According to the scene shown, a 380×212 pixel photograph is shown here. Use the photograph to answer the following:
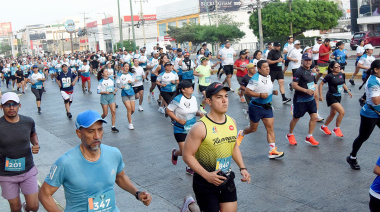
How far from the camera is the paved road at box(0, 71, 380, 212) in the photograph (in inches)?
239

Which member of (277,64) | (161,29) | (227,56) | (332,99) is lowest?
(332,99)

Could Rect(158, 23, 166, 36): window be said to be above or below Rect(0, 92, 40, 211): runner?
above

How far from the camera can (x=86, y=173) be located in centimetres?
337

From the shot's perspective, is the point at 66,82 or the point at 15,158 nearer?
the point at 15,158

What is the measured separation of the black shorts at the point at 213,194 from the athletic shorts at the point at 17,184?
7.52 ft

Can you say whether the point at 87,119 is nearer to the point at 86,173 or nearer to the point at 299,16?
the point at 86,173

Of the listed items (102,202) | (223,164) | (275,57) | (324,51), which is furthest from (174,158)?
(324,51)

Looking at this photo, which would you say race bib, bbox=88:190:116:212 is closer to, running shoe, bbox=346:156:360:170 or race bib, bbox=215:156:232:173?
race bib, bbox=215:156:232:173

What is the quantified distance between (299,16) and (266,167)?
42.3 metres

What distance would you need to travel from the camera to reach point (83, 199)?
134 inches

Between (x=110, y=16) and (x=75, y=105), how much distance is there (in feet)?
279

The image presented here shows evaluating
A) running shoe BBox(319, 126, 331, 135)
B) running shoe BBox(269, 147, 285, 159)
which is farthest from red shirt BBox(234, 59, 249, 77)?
running shoe BBox(269, 147, 285, 159)

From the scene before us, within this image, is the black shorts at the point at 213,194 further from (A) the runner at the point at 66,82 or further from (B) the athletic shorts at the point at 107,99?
(A) the runner at the point at 66,82

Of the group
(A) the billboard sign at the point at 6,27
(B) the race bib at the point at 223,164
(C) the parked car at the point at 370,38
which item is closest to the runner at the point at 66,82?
(B) the race bib at the point at 223,164
